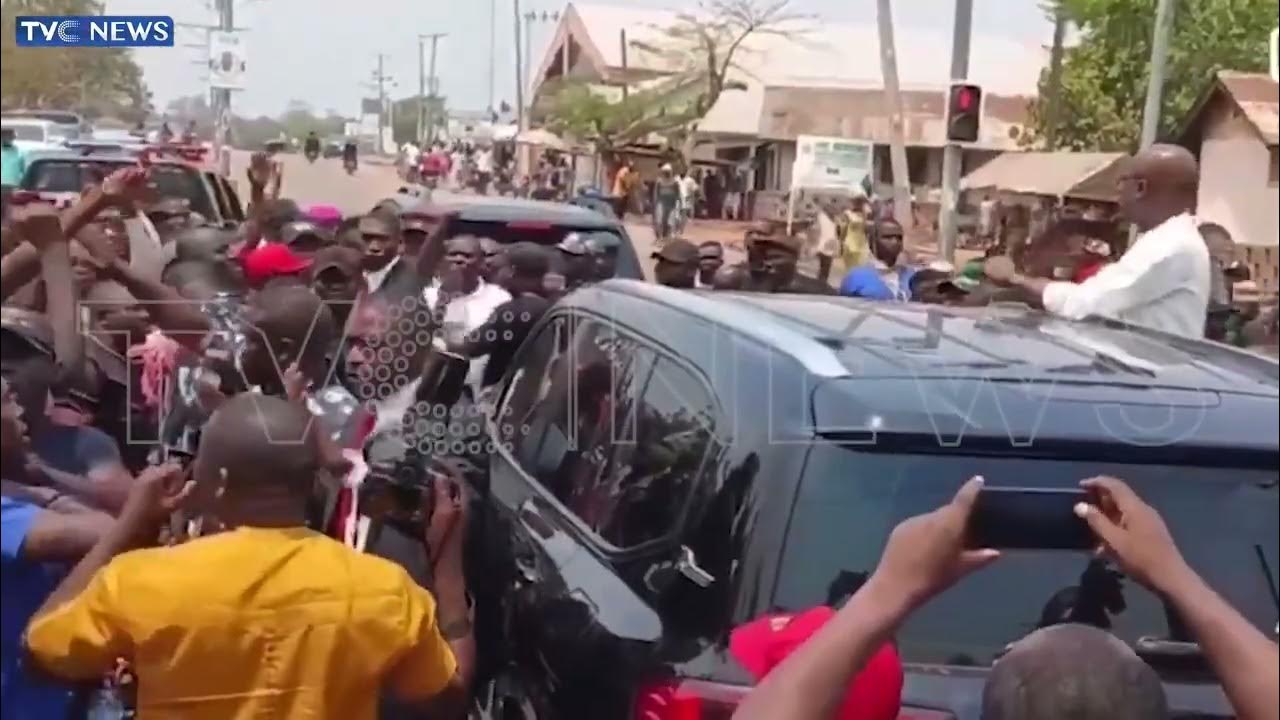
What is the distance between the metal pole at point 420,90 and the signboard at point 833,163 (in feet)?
2.11

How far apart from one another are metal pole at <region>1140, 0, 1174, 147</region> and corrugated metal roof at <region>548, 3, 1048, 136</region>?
201 mm

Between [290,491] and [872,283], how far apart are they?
61.6 inches

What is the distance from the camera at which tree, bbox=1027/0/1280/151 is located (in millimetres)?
2975

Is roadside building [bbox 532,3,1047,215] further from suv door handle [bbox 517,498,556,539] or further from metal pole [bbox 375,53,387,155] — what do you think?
suv door handle [bbox 517,498,556,539]

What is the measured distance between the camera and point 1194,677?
7.63 ft

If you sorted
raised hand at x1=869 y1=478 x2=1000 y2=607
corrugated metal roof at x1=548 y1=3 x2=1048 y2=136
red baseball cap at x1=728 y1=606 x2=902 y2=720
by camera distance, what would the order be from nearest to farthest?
raised hand at x1=869 y1=478 x2=1000 y2=607 < red baseball cap at x1=728 y1=606 x2=902 y2=720 < corrugated metal roof at x1=548 y1=3 x2=1048 y2=136

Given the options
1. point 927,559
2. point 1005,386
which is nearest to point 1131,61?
point 1005,386

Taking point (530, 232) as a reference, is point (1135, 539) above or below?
below

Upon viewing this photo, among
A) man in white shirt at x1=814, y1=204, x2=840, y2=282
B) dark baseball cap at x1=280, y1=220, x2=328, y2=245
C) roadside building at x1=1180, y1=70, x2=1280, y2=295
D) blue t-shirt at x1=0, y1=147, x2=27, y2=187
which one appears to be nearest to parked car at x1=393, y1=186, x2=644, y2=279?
dark baseball cap at x1=280, y1=220, x2=328, y2=245

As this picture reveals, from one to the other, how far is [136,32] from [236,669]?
0.93 m

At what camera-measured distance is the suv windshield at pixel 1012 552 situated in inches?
90.7

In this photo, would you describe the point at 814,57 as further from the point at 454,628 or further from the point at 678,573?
the point at 454,628

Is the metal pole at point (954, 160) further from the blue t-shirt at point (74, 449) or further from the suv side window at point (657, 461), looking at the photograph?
the blue t-shirt at point (74, 449)

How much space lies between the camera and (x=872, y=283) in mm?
3408
